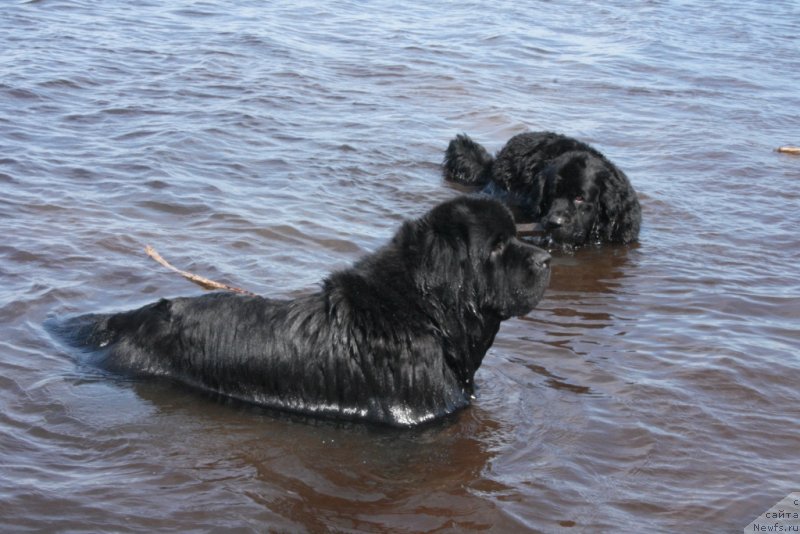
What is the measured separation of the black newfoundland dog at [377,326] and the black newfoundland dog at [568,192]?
382 cm

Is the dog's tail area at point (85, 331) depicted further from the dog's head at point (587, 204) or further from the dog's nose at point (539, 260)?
the dog's head at point (587, 204)

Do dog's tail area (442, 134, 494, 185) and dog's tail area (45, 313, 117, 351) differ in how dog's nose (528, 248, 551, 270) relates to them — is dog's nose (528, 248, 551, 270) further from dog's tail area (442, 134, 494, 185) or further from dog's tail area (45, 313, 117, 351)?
dog's tail area (442, 134, 494, 185)

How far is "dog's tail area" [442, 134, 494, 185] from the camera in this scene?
10.9 m

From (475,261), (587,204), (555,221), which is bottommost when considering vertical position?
(555,221)

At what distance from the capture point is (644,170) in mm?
11195

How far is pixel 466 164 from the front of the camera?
10859 millimetres

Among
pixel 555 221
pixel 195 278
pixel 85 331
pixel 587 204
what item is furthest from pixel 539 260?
pixel 587 204

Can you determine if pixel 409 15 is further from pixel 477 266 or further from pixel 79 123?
pixel 477 266

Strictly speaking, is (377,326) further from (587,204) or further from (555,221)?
(587,204)

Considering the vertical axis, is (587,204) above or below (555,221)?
above

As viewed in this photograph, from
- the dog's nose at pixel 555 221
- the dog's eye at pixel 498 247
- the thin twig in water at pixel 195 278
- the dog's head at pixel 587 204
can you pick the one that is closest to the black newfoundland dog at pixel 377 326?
the dog's eye at pixel 498 247

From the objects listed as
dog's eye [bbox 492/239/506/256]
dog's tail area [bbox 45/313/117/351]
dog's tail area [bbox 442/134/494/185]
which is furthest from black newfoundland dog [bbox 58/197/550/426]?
dog's tail area [bbox 442/134/494/185]

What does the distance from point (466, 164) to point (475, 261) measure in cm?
556

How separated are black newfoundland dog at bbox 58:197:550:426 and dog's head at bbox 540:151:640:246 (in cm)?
379
